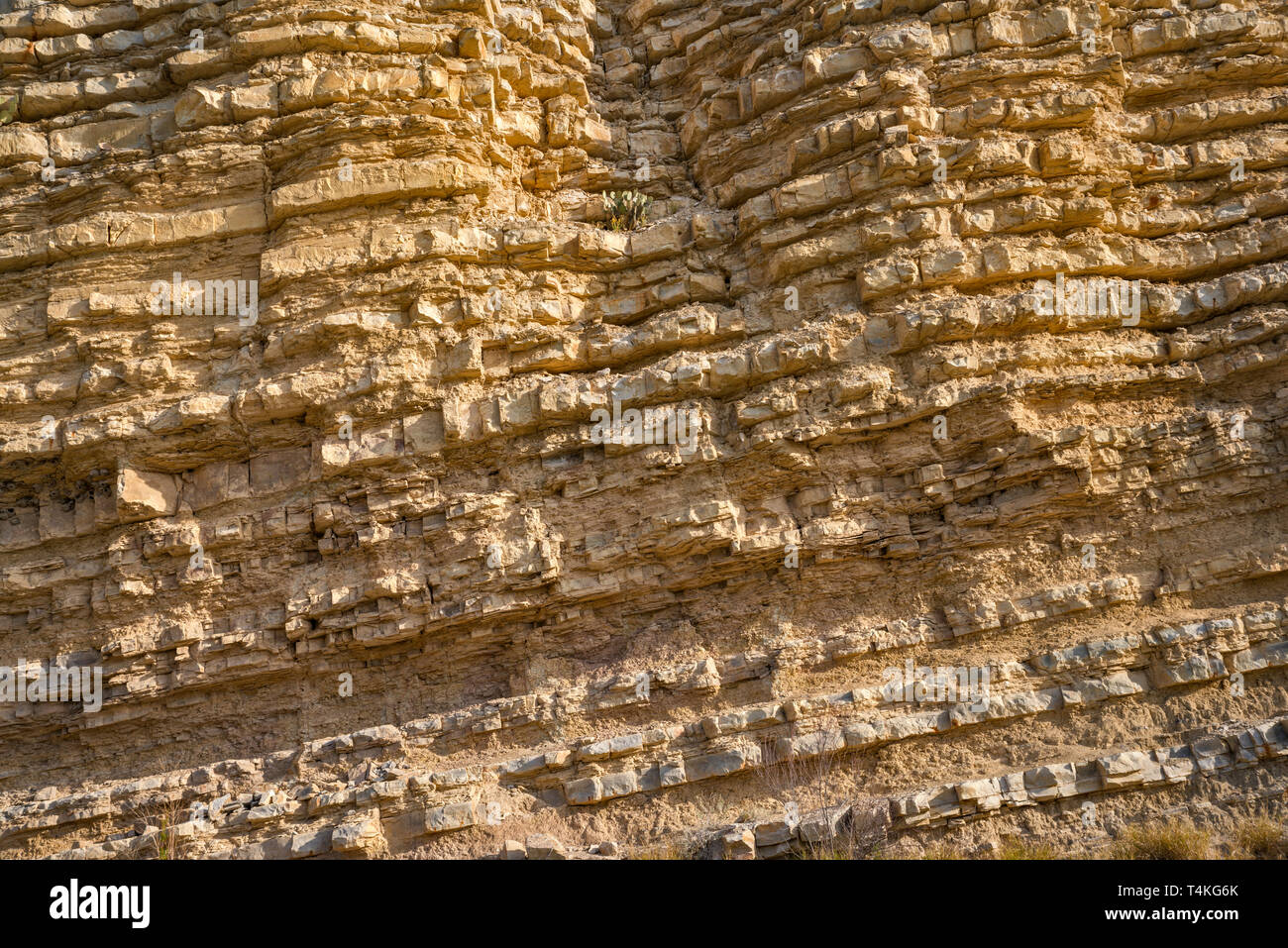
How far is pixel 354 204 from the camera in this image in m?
9.52

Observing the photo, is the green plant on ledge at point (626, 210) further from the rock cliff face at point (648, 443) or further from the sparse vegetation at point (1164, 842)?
the sparse vegetation at point (1164, 842)

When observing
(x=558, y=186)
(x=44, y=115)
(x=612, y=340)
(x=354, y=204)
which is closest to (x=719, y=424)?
(x=612, y=340)

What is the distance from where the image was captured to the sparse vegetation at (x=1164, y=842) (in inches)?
269

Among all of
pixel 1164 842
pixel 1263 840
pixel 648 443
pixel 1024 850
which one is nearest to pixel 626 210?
pixel 648 443

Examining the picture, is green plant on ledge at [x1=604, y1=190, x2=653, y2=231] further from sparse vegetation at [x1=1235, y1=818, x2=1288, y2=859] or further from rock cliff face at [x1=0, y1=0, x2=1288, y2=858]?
sparse vegetation at [x1=1235, y1=818, x2=1288, y2=859]

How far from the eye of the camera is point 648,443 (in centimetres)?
875

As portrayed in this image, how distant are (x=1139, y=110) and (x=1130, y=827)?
24.0ft

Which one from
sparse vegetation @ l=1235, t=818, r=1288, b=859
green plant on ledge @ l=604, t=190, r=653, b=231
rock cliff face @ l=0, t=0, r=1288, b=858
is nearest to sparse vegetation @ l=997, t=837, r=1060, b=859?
rock cliff face @ l=0, t=0, r=1288, b=858

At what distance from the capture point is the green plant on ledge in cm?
1012

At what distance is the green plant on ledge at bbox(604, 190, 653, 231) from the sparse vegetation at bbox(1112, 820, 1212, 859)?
7.33 m

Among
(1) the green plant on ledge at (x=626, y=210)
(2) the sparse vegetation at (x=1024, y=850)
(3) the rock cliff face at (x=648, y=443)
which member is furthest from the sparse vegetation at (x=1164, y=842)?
(1) the green plant on ledge at (x=626, y=210)

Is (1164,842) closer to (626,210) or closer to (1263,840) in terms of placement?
(1263,840)

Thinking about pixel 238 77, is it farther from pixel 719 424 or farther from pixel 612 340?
pixel 719 424

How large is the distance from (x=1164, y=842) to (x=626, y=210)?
25.4ft
